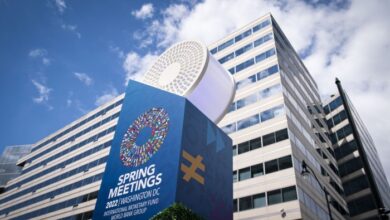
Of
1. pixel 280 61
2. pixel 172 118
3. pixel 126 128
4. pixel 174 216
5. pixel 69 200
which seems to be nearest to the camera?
pixel 174 216

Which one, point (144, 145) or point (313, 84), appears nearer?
point (144, 145)

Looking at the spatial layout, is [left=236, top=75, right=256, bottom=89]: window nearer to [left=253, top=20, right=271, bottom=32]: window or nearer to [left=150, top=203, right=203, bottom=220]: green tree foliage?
[left=253, top=20, right=271, bottom=32]: window

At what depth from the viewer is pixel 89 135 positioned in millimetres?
66812

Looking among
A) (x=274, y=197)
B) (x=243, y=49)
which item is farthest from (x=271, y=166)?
(x=243, y=49)

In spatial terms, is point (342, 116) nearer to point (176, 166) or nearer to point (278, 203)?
point (278, 203)

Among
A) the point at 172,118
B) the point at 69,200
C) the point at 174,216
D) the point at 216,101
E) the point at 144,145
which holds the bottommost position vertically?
the point at 174,216

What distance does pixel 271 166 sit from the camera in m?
36.6

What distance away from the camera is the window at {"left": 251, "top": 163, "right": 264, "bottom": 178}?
37.2 m

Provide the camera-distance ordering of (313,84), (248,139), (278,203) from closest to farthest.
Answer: (278,203) → (248,139) → (313,84)

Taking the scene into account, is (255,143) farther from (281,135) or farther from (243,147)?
(281,135)

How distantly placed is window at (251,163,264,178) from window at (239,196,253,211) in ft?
9.10

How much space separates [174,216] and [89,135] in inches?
2303

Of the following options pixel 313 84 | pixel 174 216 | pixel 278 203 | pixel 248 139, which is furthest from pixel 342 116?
pixel 174 216

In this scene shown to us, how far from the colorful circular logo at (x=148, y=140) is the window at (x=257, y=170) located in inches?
840
